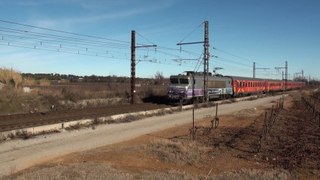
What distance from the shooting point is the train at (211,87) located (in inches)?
1601

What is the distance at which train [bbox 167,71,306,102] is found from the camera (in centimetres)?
4066

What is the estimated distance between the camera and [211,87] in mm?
47562

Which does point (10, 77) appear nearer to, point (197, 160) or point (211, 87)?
point (211, 87)

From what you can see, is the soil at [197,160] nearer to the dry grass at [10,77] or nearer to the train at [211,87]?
the dry grass at [10,77]

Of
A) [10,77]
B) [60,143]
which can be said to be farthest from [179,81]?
[60,143]

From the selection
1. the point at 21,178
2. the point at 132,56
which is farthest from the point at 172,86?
the point at 21,178

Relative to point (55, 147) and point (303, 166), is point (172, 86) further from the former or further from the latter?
point (303, 166)

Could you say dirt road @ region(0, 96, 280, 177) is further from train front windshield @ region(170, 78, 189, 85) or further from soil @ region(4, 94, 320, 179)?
train front windshield @ region(170, 78, 189, 85)

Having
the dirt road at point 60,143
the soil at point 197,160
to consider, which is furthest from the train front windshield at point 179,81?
the soil at point 197,160

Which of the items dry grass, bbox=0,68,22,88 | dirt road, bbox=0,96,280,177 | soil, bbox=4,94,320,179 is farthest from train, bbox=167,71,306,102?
soil, bbox=4,94,320,179

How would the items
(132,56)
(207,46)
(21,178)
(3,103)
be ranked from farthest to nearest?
(207,46) → (132,56) → (3,103) → (21,178)

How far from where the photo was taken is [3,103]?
29.8 metres

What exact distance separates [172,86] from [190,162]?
28.4m

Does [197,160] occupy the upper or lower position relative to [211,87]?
lower
